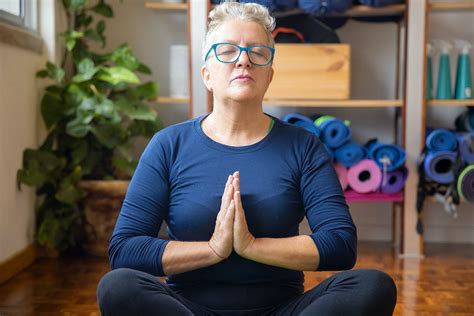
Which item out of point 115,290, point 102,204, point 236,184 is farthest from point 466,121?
point 115,290

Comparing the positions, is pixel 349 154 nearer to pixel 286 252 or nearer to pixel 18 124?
pixel 18 124

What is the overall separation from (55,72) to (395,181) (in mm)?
1709

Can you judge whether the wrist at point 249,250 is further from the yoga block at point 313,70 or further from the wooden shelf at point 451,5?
the wooden shelf at point 451,5

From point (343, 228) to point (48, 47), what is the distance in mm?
2252

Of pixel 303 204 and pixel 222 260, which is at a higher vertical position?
pixel 303 204

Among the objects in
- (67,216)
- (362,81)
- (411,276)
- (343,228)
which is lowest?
(411,276)

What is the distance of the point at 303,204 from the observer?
1.59 meters

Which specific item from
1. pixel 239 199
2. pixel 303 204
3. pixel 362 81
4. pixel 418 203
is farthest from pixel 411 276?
pixel 239 199

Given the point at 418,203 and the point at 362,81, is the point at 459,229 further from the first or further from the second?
the point at 362,81

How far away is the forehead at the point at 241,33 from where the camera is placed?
1537 millimetres

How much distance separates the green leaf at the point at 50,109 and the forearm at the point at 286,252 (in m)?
1.95

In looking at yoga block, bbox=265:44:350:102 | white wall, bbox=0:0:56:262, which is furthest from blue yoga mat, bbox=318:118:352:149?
white wall, bbox=0:0:56:262

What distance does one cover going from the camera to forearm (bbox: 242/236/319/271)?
4.78 ft

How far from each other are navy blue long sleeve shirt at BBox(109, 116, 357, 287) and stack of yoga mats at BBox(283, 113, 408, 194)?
171 cm
